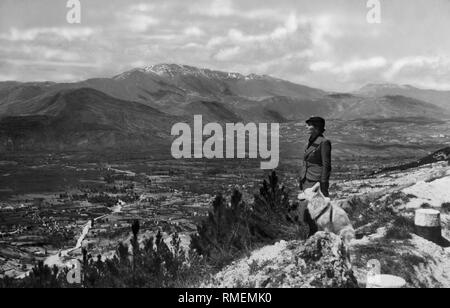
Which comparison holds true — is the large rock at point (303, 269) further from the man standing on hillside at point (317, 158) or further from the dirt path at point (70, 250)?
the dirt path at point (70, 250)

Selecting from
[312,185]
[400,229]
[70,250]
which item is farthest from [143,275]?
[70,250]

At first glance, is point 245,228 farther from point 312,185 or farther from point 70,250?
point 70,250

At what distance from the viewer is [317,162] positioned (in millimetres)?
12164

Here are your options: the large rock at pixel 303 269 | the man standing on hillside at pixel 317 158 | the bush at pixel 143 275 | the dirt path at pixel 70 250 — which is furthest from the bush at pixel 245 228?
the dirt path at pixel 70 250

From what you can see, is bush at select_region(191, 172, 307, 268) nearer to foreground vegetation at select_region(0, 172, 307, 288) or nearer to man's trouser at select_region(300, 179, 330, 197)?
foreground vegetation at select_region(0, 172, 307, 288)

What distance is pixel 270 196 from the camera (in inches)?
607

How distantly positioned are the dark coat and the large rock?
1.70 meters

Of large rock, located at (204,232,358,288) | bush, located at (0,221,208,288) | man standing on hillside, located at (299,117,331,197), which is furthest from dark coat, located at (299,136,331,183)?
bush, located at (0,221,208,288)

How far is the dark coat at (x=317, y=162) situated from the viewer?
11.9 m
